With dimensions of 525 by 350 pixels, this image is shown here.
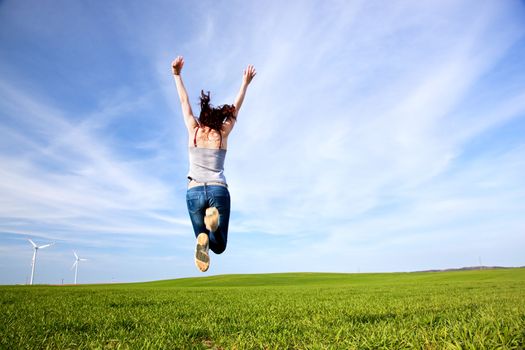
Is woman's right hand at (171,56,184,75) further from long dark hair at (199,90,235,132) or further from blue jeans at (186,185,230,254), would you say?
blue jeans at (186,185,230,254)

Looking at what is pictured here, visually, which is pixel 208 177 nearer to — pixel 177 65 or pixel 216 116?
pixel 216 116

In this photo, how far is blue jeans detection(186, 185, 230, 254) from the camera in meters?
4.80

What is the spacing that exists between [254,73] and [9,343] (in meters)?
4.81

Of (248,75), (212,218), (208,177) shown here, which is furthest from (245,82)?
(212,218)

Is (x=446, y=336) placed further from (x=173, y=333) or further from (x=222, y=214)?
(x=173, y=333)

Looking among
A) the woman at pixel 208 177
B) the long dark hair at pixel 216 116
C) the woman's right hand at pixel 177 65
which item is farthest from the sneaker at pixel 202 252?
the woman's right hand at pixel 177 65

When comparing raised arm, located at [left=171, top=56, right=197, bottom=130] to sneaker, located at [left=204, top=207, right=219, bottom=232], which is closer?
sneaker, located at [left=204, top=207, right=219, bottom=232]

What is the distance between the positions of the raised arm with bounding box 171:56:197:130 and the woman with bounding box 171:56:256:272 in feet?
0.05

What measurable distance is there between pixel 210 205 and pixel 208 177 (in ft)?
1.27

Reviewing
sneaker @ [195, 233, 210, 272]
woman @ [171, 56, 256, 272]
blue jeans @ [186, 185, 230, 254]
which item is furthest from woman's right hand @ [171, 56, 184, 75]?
sneaker @ [195, 233, 210, 272]

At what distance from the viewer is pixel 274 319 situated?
614 cm

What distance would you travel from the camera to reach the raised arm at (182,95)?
16.6 ft

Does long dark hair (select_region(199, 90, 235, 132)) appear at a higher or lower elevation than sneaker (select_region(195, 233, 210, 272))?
higher

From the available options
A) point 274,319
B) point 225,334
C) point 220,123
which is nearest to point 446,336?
point 225,334
